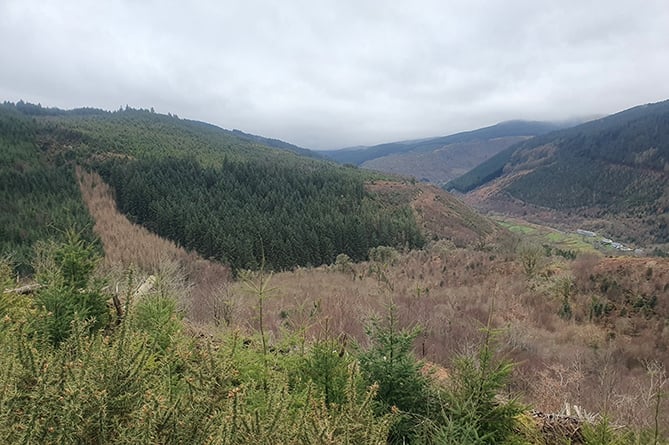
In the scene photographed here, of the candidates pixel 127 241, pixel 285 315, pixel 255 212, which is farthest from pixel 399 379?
pixel 255 212

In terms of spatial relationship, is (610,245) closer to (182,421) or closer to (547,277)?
(547,277)

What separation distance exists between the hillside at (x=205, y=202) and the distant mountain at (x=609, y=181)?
7791 cm

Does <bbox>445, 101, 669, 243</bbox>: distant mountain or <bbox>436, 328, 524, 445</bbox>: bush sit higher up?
<bbox>436, 328, 524, 445</bbox>: bush

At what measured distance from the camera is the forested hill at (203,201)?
2190 inches

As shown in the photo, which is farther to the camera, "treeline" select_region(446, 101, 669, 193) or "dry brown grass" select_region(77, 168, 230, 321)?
"treeline" select_region(446, 101, 669, 193)

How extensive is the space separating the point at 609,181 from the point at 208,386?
535 feet

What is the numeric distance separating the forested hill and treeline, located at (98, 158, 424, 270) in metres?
0.17

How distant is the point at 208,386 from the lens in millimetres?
2758

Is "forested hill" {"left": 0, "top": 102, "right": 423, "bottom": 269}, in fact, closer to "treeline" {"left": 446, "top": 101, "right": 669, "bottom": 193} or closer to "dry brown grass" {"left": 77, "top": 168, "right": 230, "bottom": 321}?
"dry brown grass" {"left": 77, "top": 168, "right": 230, "bottom": 321}

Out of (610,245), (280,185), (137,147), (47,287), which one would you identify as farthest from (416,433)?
(610,245)

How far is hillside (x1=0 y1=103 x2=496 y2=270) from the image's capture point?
55.8 meters

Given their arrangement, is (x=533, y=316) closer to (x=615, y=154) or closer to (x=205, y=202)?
(x=205, y=202)

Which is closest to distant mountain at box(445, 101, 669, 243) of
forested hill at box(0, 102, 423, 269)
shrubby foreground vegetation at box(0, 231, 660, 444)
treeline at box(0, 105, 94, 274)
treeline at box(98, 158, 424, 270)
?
treeline at box(98, 158, 424, 270)

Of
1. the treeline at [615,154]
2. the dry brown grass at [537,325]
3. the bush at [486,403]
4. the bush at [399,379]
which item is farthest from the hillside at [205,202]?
the treeline at [615,154]
